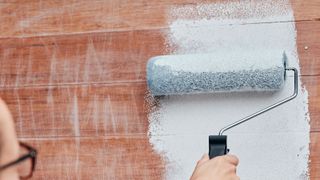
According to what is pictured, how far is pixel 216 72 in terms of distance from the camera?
4.28ft

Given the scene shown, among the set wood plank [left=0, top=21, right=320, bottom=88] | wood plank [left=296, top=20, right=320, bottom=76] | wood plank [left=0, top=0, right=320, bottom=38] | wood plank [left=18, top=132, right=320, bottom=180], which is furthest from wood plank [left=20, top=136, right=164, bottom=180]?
wood plank [left=296, top=20, right=320, bottom=76]

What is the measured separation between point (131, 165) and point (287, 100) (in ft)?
1.13

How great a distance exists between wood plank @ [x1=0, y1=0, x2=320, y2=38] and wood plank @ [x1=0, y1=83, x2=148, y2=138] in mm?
122

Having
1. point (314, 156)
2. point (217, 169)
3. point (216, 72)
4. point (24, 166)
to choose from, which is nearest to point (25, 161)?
point (24, 166)

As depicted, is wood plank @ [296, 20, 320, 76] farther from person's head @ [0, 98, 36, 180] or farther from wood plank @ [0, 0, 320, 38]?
person's head @ [0, 98, 36, 180]

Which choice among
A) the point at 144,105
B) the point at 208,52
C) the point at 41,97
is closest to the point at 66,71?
the point at 41,97

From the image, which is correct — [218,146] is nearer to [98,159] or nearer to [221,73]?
[221,73]

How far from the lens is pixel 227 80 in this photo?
1.30 metres

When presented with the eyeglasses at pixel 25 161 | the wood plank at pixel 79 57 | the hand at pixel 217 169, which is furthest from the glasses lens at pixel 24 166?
the wood plank at pixel 79 57

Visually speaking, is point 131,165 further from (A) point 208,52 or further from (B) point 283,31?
(B) point 283,31

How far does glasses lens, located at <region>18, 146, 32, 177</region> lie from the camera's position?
2.72 feet

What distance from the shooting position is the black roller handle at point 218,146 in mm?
1207

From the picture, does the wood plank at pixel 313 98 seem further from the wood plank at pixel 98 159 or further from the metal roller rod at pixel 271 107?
the wood plank at pixel 98 159

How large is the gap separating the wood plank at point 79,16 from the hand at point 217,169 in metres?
0.36
